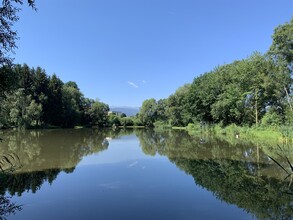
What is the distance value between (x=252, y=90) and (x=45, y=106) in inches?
1602

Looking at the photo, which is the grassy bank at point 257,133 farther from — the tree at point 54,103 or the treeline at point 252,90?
the tree at point 54,103

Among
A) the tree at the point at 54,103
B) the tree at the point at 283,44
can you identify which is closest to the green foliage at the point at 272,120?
the tree at the point at 283,44

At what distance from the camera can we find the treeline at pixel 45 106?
46625 mm

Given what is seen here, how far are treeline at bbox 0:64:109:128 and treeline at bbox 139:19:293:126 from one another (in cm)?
2806

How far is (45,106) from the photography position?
5641cm

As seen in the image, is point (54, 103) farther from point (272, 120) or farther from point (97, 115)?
point (272, 120)

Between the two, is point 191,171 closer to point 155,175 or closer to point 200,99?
point 155,175

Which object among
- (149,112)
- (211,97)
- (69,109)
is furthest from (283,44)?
(149,112)

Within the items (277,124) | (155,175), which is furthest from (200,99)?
(155,175)

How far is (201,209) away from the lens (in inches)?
275

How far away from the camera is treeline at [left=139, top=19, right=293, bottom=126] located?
26156 mm

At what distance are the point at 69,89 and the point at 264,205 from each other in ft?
217

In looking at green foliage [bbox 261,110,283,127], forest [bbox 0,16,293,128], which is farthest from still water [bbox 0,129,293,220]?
green foliage [bbox 261,110,283,127]

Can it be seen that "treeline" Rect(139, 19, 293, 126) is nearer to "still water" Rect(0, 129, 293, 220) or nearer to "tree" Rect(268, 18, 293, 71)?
"tree" Rect(268, 18, 293, 71)
